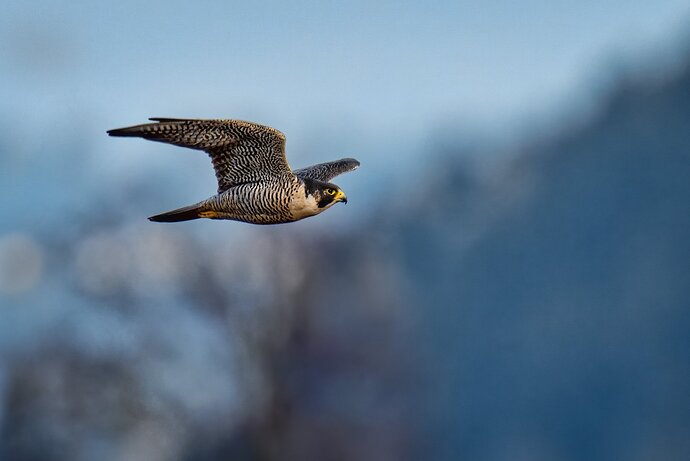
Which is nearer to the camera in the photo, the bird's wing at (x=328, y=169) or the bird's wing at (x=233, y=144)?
the bird's wing at (x=233, y=144)

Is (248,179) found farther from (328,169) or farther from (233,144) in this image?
(328,169)

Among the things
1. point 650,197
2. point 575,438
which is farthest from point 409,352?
point 650,197

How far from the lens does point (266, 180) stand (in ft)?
28.8

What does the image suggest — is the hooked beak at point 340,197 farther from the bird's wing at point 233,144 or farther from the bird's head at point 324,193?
the bird's wing at point 233,144

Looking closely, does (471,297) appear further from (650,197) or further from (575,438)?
(575,438)

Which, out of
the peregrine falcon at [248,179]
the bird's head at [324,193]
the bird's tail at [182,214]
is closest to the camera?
the peregrine falcon at [248,179]

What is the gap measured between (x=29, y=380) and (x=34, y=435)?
→ 1.79 metres

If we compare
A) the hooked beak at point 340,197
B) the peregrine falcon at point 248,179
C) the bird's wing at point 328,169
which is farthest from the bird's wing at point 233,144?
the bird's wing at point 328,169

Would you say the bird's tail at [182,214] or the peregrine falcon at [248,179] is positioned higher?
the peregrine falcon at [248,179]

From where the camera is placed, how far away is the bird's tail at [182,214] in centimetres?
877

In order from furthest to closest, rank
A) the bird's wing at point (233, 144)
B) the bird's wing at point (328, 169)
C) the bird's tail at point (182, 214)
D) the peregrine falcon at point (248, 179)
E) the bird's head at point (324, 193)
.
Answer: the bird's wing at point (328, 169)
the bird's tail at point (182, 214)
the bird's head at point (324, 193)
the peregrine falcon at point (248, 179)
the bird's wing at point (233, 144)

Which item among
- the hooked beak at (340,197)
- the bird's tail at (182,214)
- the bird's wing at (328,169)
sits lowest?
the bird's tail at (182,214)

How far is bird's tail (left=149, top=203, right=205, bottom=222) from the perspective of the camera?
8773mm

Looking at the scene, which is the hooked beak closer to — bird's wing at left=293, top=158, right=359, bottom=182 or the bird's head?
the bird's head
